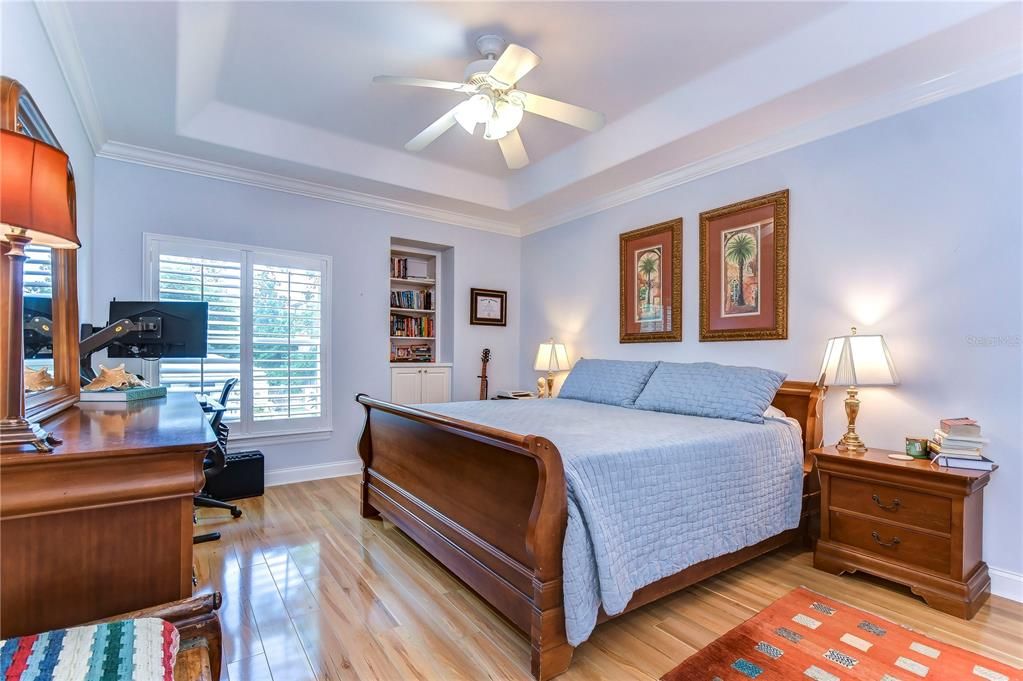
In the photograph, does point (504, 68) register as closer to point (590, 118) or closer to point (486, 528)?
point (590, 118)

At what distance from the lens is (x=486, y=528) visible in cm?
206

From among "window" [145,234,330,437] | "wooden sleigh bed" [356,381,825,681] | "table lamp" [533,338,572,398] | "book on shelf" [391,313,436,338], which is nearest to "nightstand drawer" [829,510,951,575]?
"wooden sleigh bed" [356,381,825,681]

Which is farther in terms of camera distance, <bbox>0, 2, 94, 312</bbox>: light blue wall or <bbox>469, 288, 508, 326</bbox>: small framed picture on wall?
<bbox>469, 288, 508, 326</bbox>: small framed picture on wall

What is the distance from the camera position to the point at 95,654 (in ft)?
2.78

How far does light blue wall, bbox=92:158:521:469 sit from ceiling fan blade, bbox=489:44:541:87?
8.24ft

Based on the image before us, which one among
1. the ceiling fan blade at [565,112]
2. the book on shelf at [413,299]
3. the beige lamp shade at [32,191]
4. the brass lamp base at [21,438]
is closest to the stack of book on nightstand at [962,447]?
the ceiling fan blade at [565,112]

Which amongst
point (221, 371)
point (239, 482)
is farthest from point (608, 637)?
point (221, 371)

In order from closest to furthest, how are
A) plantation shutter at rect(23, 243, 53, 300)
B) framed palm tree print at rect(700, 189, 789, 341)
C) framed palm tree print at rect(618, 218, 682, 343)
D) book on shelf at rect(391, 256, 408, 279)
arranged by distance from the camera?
plantation shutter at rect(23, 243, 53, 300), framed palm tree print at rect(700, 189, 789, 341), framed palm tree print at rect(618, 218, 682, 343), book on shelf at rect(391, 256, 408, 279)

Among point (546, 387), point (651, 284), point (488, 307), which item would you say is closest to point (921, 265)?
point (651, 284)

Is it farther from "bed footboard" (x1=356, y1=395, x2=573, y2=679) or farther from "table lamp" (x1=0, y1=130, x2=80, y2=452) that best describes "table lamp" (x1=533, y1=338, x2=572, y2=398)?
"table lamp" (x1=0, y1=130, x2=80, y2=452)

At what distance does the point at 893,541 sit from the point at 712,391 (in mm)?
1074

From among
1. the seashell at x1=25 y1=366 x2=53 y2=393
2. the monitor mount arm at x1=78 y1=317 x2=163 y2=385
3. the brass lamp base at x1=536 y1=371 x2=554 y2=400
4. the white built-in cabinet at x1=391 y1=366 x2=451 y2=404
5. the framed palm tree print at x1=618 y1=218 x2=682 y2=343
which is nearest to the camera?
the seashell at x1=25 y1=366 x2=53 y2=393

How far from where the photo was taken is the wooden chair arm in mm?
1045

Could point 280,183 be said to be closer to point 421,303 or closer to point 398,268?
point 398,268
